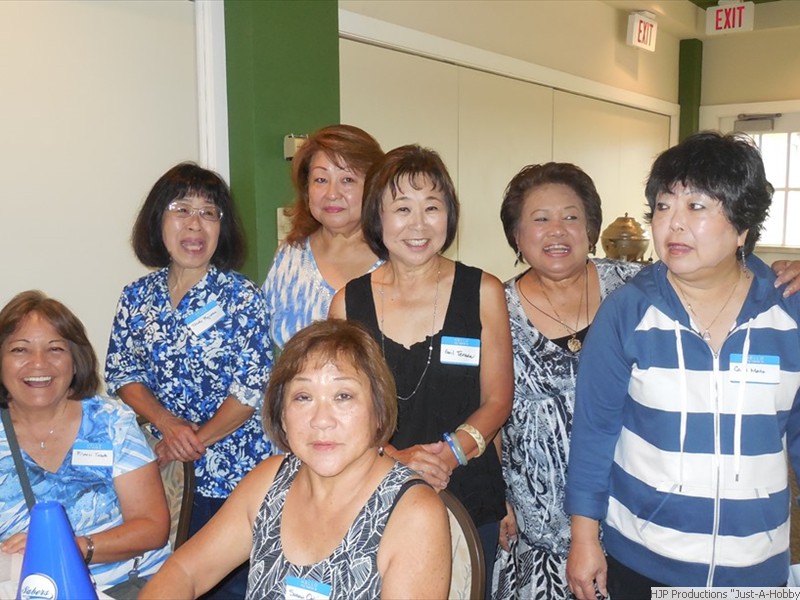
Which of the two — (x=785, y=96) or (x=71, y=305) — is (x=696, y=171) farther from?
(x=785, y=96)

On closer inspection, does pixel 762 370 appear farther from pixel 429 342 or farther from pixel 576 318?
pixel 429 342

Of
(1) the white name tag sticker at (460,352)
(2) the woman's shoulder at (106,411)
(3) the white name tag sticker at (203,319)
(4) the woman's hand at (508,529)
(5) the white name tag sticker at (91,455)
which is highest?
(3) the white name tag sticker at (203,319)

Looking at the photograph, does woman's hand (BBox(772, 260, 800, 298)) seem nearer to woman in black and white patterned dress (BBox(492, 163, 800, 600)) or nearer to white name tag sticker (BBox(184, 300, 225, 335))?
woman in black and white patterned dress (BBox(492, 163, 800, 600))

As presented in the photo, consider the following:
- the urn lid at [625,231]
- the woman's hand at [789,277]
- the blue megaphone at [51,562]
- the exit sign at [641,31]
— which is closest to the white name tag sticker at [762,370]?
the woman's hand at [789,277]

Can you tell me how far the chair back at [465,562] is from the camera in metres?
1.34

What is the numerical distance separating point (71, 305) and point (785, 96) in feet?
24.4

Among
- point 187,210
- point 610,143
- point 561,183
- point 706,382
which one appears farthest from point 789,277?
point 610,143

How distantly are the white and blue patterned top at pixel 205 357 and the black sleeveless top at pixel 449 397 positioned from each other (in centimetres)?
48

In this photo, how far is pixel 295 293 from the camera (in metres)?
2.28

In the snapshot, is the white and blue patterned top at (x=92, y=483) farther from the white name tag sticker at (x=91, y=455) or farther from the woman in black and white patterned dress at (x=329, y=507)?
the woman in black and white patterned dress at (x=329, y=507)

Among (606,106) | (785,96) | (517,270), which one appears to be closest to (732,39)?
(785,96)

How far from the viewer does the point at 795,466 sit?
1573 mm

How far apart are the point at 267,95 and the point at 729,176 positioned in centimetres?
234

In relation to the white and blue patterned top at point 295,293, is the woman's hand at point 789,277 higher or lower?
higher
